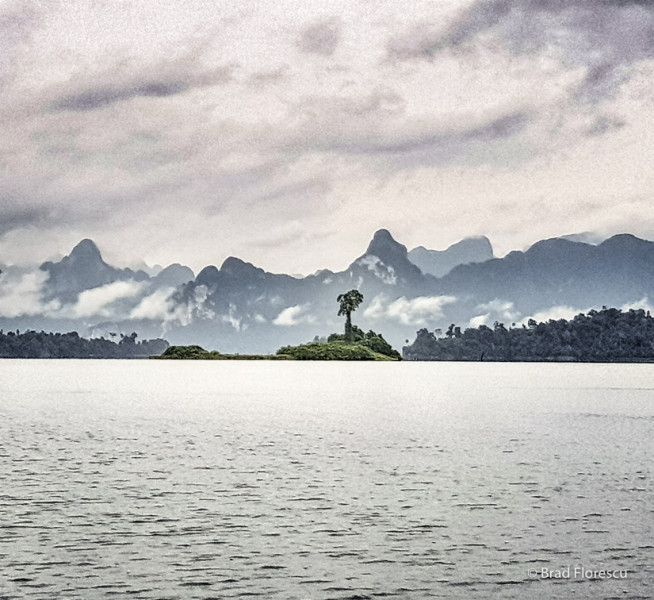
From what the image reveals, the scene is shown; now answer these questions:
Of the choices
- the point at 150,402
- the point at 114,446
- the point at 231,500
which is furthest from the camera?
the point at 150,402

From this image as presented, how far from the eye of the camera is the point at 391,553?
2653 cm

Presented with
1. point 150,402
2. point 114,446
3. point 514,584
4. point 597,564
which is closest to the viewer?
point 514,584

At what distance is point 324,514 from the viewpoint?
32812 mm

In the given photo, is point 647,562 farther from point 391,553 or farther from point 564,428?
point 564,428

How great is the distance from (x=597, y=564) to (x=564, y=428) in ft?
169

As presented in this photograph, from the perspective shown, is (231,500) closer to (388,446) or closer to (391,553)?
(391,553)

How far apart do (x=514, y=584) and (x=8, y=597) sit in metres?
13.6

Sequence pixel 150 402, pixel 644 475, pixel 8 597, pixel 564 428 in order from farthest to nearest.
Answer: pixel 150 402
pixel 564 428
pixel 644 475
pixel 8 597

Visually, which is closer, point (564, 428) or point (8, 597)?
point (8, 597)

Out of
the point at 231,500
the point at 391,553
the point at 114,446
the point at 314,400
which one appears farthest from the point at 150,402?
the point at 391,553

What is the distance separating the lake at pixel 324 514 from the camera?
2345cm

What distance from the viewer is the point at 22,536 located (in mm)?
28203

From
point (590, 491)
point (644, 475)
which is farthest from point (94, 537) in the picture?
point (644, 475)

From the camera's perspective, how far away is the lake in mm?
23453
